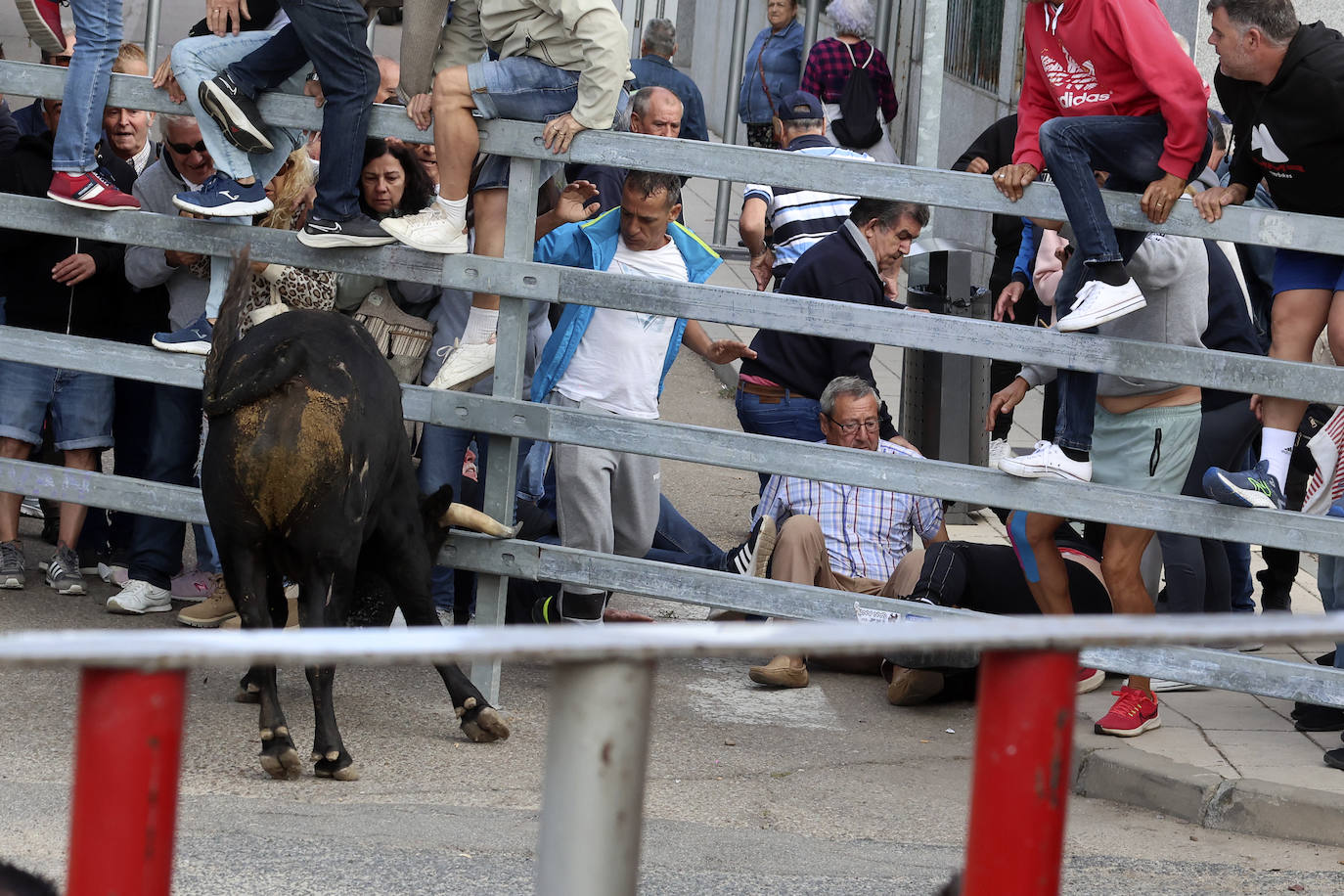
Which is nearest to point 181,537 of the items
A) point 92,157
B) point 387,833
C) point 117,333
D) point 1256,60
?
point 117,333

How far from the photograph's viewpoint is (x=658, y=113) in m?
7.89

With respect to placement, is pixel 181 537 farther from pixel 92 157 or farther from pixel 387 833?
pixel 387 833

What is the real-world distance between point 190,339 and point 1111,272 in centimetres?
315

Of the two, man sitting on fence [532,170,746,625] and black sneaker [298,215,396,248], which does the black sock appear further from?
black sneaker [298,215,396,248]

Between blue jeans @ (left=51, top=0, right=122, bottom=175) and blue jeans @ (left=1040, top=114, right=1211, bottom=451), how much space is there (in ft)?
10.4

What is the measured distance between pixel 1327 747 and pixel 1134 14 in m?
2.57

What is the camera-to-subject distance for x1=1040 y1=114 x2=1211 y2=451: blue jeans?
4.72 meters

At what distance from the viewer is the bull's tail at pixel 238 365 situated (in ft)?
15.0

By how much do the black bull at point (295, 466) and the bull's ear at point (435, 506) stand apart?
0.30 metres

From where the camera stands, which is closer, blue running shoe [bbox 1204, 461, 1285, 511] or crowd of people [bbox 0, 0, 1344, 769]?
blue running shoe [bbox 1204, 461, 1285, 511]

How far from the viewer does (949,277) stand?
7984mm

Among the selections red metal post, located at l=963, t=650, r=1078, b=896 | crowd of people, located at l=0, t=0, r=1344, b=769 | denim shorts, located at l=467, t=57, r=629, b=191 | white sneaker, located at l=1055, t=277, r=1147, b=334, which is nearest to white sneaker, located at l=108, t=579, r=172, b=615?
crowd of people, located at l=0, t=0, r=1344, b=769

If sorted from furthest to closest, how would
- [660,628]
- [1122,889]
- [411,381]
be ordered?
[411,381], [1122,889], [660,628]

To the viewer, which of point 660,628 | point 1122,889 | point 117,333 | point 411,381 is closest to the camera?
point 660,628
